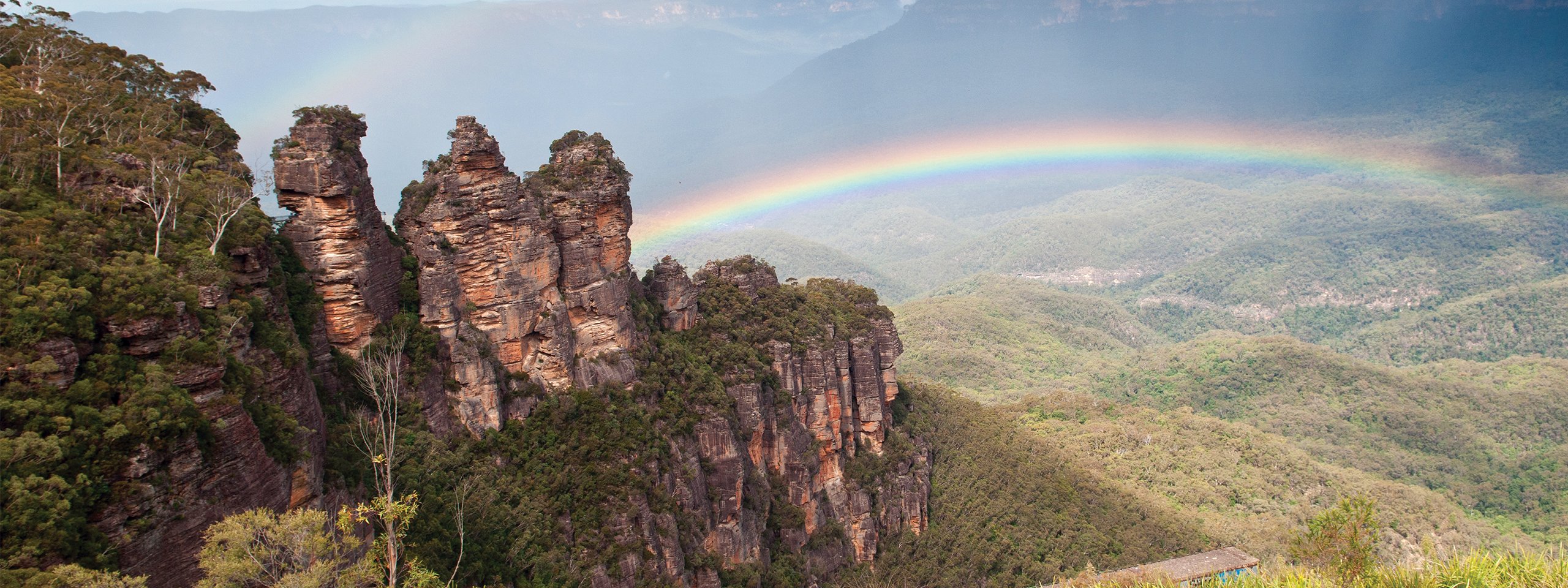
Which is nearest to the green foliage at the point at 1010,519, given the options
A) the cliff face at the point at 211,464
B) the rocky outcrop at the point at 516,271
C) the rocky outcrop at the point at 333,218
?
the rocky outcrop at the point at 516,271

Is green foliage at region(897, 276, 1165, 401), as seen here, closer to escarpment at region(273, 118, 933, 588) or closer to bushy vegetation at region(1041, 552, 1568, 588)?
escarpment at region(273, 118, 933, 588)

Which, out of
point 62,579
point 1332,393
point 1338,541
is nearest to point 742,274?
point 1338,541

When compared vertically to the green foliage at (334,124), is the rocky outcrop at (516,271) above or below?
below

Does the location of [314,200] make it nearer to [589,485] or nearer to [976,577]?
[589,485]

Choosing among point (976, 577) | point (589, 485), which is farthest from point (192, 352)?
point (976, 577)

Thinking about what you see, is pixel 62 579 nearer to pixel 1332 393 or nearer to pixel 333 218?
pixel 333 218

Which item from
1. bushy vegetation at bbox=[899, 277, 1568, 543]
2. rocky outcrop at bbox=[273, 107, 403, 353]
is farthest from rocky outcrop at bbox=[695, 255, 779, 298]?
bushy vegetation at bbox=[899, 277, 1568, 543]

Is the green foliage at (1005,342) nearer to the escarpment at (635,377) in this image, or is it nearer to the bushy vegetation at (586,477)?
the escarpment at (635,377)
